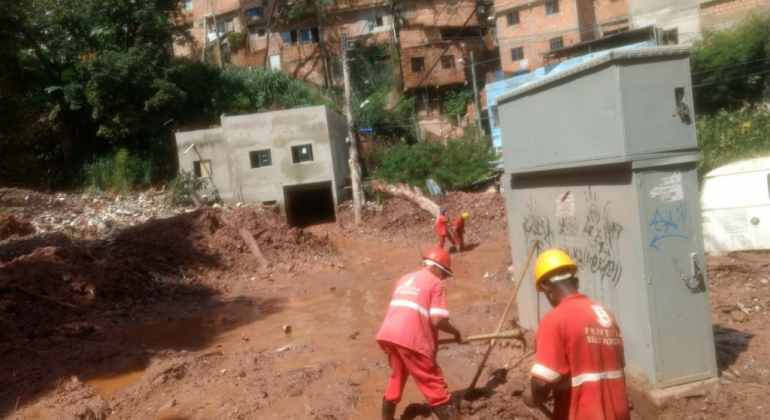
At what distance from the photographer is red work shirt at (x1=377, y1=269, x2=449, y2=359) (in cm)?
463

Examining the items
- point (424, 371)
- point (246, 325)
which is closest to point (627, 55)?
point (424, 371)

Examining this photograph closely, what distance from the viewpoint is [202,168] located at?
83.4ft

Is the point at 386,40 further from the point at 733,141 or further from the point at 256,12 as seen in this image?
the point at 733,141

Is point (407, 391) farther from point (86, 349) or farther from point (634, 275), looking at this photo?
point (86, 349)

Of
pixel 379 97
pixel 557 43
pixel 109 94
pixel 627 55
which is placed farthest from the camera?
pixel 379 97

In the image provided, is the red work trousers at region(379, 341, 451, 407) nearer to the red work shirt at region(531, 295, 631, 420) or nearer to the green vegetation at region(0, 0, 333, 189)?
the red work shirt at region(531, 295, 631, 420)

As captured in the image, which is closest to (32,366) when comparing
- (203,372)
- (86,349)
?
(86,349)

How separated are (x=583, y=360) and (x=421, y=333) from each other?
2001 mm

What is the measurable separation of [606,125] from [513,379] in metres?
2.54

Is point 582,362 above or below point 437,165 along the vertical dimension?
below

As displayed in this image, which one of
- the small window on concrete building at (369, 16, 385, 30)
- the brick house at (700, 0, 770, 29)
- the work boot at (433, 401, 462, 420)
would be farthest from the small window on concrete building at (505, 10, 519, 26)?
the work boot at (433, 401, 462, 420)

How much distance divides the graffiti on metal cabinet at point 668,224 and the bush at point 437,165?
2005 centimetres

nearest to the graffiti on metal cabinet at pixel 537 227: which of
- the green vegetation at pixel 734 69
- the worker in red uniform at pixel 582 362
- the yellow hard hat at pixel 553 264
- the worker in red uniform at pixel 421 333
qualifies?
the worker in red uniform at pixel 421 333

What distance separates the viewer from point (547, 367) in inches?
109
